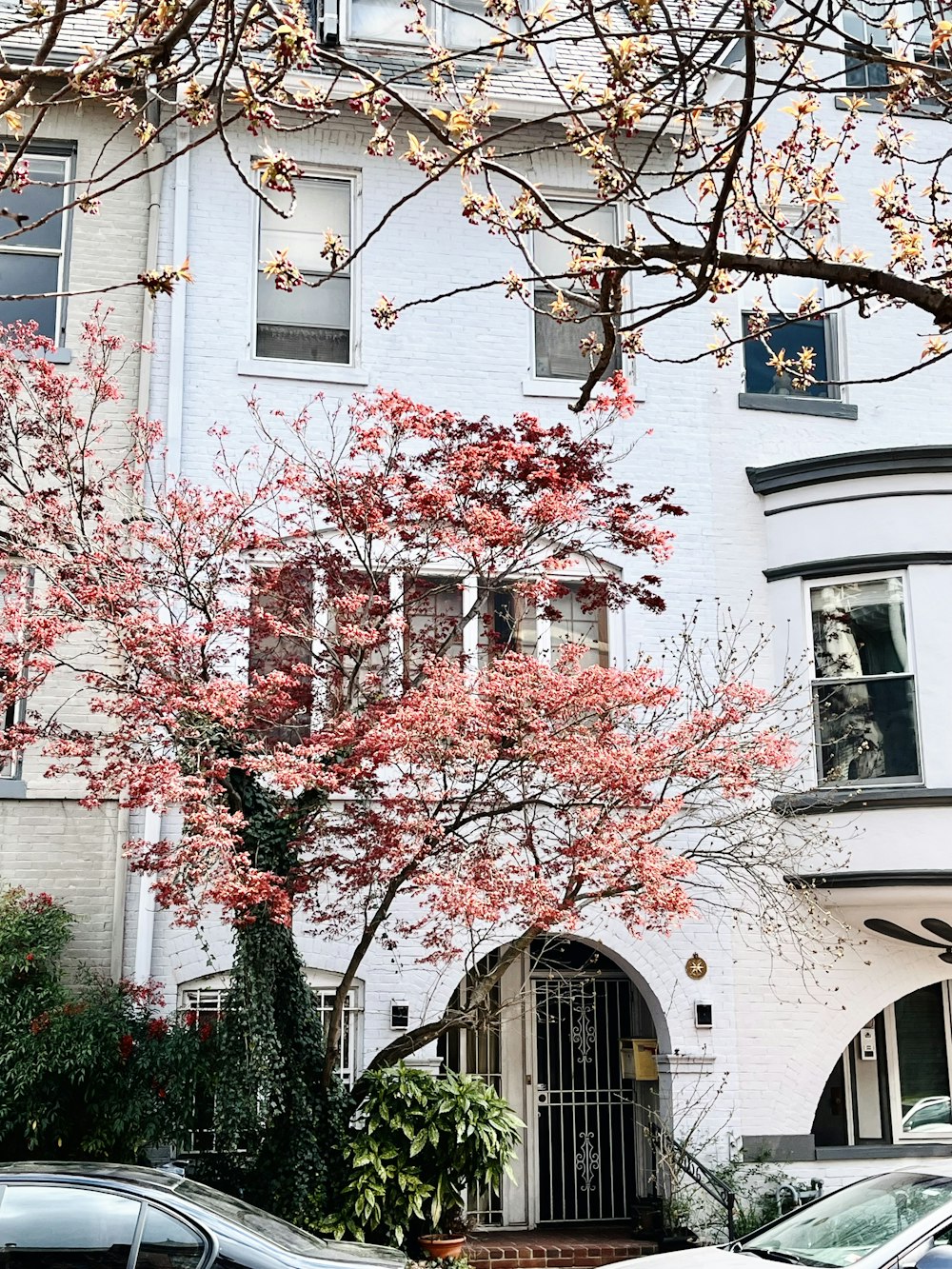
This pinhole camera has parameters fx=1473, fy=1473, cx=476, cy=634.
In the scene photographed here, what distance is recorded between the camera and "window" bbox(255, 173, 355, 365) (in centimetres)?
1362

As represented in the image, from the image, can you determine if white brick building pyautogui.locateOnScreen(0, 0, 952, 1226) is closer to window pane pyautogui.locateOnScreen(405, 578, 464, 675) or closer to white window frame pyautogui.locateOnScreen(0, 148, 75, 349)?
white window frame pyautogui.locateOnScreen(0, 148, 75, 349)

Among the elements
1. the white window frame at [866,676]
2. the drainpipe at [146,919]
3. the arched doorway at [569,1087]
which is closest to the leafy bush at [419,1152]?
the drainpipe at [146,919]

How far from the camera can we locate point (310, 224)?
14.0 meters

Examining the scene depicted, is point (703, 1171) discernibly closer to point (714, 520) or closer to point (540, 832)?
point (540, 832)

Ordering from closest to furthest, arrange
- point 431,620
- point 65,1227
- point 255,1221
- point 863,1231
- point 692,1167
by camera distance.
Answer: point 65,1227 < point 255,1221 < point 863,1231 < point 692,1167 < point 431,620

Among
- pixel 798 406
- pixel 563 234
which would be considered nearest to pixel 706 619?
pixel 798 406

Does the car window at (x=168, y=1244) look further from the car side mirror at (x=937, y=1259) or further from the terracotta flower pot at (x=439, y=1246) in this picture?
the terracotta flower pot at (x=439, y=1246)

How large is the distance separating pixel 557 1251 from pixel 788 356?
9.05 metres

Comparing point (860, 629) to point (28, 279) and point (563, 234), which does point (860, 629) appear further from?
point (28, 279)

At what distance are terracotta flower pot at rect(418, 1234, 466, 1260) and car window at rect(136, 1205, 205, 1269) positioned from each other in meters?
4.33

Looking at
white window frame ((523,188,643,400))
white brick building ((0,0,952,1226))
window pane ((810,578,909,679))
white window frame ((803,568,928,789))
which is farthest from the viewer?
white window frame ((523,188,643,400))

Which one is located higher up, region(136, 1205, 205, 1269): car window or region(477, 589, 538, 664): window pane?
region(477, 589, 538, 664): window pane

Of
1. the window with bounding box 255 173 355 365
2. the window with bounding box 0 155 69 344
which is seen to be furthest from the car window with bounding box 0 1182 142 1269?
the window with bounding box 255 173 355 365

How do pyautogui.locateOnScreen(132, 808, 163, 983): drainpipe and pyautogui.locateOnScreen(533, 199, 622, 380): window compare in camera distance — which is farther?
pyautogui.locateOnScreen(533, 199, 622, 380): window
